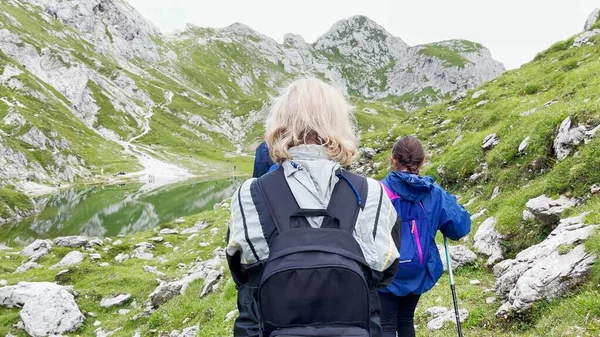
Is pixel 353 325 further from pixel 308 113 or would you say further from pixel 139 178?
pixel 139 178

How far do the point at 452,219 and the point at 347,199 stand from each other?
337 centimetres

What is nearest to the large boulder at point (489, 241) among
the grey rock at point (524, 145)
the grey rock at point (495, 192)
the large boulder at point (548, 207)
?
the large boulder at point (548, 207)

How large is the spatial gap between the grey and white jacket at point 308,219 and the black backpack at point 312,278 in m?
0.11

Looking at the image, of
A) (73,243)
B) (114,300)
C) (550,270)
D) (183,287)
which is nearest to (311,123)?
(550,270)

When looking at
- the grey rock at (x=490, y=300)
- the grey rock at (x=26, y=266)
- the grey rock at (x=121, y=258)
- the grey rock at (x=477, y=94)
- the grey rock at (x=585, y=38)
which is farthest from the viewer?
the grey rock at (x=477, y=94)

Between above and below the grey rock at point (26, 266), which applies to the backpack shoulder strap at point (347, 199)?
above

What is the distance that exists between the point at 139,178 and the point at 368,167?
4682 inches

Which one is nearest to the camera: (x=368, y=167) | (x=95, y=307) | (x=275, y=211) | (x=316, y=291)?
(x=316, y=291)

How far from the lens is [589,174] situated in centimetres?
967

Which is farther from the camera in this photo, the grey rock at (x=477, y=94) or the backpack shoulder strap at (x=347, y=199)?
the grey rock at (x=477, y=94)

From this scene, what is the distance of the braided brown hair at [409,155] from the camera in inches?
254

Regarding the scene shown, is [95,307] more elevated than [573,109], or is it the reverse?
[573,109]

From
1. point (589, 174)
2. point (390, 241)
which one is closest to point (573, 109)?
point (589, 174)

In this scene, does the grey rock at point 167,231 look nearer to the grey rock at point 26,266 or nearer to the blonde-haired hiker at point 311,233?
the grey rock at point 26,266
